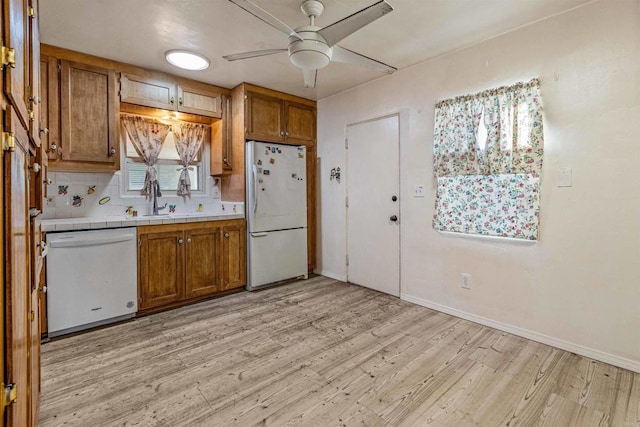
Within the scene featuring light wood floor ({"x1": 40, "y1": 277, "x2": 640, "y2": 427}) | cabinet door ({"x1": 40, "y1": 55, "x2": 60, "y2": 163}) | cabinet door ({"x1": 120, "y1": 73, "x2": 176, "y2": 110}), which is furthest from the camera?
cabinet door ({"x1": 120, "y1": 73, "x2": 176, "y2": 110})

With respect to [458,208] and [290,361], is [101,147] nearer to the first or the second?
[290,361]

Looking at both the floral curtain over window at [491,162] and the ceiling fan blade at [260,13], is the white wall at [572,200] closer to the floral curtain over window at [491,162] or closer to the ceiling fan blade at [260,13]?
the floral curtain over window at [491,162]

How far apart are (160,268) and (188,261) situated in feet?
0.92

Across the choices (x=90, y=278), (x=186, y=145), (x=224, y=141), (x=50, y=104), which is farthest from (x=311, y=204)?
(x=50, y=104)

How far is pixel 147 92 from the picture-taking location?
3.24 meters

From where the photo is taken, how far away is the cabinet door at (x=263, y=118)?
3.74 meters

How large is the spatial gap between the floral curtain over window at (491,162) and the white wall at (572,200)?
0.09 metres

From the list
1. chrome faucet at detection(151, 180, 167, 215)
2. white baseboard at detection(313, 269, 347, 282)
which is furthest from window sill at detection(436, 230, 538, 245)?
chrome faucet at detection(151, 180, 167, 215)

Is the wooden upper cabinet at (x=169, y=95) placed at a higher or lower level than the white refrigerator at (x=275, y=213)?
higher

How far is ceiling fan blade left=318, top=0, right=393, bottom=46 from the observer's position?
5.47 feet

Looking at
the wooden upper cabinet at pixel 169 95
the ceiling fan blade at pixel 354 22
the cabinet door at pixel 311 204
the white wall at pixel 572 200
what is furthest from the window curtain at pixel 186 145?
the white wall at pixel 572 200

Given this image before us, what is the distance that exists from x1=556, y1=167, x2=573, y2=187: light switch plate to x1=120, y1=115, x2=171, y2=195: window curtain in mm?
3886

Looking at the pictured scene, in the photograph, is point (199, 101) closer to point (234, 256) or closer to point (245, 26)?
point (245, 26)

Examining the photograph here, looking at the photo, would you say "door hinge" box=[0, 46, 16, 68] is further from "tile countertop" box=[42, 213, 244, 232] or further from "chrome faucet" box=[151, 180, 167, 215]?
"chrome faucet" box=[151, 180, 167, 215]
